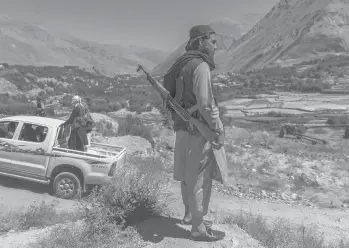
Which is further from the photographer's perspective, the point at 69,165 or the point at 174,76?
the point at 69,165

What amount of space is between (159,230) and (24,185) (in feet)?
15.5

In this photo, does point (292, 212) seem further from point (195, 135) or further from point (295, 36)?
point (295, 36)

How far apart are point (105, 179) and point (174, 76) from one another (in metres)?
3.64

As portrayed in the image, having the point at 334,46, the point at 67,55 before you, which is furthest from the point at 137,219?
the point at 67,55

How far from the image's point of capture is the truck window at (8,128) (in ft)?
26.4

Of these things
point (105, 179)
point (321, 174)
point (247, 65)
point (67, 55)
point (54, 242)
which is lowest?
point (54, 242)

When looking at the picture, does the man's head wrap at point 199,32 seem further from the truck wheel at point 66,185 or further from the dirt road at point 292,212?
the truck wheel at point 66,185

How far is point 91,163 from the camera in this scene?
7574mm

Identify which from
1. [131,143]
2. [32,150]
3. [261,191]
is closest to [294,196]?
[261,191]

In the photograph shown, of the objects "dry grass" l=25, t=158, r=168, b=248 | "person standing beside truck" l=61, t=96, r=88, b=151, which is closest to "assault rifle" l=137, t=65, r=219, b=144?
"dry grass" l=25, t=158, r=168, b=248

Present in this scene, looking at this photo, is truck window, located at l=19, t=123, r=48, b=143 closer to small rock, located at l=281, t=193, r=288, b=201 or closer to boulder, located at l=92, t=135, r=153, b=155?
boulder, located at l=92, t=135, r=153, b=155

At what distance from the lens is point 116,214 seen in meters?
4.41

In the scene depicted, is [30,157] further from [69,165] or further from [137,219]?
[137,219]

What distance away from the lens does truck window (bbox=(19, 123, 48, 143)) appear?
26.0 feet
